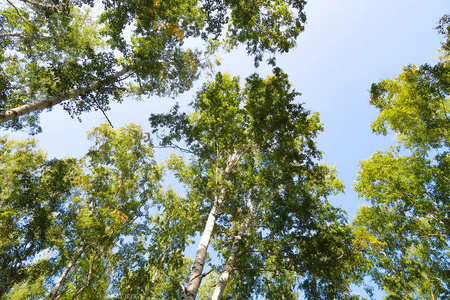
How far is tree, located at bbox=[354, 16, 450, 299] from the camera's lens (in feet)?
37.4

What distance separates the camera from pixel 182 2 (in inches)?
462

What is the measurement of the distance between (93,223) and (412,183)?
719 inches

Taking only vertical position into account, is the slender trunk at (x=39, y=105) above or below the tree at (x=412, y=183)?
below

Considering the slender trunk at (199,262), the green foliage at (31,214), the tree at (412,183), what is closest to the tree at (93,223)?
the green foliage at (31,214)

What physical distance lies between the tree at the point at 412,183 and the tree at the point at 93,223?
12325mm

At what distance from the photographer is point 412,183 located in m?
12.5

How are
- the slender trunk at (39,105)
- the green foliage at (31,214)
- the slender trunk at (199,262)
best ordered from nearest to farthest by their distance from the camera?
the slender trunk at (199,262), the slender trunk at (39,105), the green foliage at (31,214)

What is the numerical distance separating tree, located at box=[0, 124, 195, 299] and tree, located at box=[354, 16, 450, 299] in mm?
12325

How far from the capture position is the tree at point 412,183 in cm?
1141

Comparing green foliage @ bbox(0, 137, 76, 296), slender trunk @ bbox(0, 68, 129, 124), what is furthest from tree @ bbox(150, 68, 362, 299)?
green foliage @ bbox(0, 137, 76, 296)

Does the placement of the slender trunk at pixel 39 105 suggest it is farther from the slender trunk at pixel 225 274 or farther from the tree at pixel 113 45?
the slender trunk at pixel 225 274

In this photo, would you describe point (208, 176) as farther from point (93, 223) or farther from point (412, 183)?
point (412, 183)

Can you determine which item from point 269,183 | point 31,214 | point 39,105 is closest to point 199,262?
point 269,183

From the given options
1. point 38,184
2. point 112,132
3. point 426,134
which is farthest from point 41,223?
point 426,134
